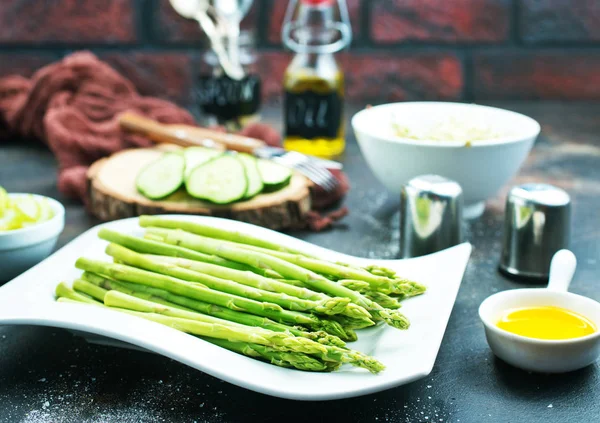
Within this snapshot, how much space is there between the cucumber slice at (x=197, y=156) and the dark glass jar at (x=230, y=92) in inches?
13.2

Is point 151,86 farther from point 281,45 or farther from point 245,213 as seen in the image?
point 245,213

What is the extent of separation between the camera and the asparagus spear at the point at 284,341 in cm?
71

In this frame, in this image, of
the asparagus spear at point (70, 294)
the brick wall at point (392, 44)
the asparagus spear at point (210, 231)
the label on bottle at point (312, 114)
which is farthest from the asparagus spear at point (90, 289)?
the brick wall at point (392, 44)

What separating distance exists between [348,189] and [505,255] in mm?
405

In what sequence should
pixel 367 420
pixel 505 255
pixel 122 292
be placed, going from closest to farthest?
pixel 367 420 < pixel 122 292 < pixel 505 255

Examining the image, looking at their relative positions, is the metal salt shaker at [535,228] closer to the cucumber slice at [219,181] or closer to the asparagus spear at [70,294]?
the cucumber slice at [219,181]

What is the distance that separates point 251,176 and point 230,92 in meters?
0.49

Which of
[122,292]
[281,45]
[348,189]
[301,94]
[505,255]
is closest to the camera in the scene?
[122,292]

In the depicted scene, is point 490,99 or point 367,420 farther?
point 490,99

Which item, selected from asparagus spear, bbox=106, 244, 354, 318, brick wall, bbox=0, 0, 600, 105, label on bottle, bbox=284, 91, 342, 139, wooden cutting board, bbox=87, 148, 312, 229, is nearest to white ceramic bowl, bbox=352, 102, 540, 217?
wooden cutting board, bbox=87, 148, 312, 229

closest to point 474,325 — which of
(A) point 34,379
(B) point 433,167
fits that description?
(B) point 433,167

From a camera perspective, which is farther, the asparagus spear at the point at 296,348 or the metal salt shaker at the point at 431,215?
the metal salt shaker at the point at 431,215

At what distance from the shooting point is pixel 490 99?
2.12m

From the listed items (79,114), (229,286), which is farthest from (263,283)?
(79,114)
